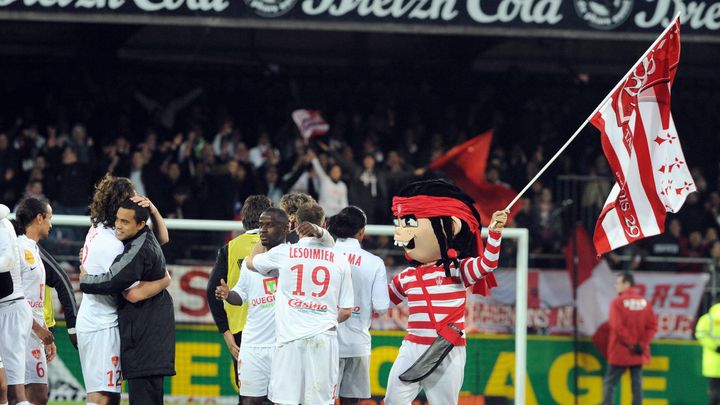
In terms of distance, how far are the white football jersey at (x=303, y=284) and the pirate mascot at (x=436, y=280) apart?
560mm

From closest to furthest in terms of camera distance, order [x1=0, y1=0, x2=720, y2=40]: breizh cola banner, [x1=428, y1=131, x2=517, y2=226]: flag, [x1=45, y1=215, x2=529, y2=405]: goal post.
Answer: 1. [x1=45, y1=215, x2=529, y2=405]: goal post
2. [x1=428, y1=131, x2=517, y2=226]: flag
3. [x1=0, y1=0, x2=720, y2=40]: breizh cola banner

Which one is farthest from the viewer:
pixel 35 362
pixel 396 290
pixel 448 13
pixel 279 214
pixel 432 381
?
pixel 448 13

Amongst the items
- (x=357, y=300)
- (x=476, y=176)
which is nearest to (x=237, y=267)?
(x=357, y=300)

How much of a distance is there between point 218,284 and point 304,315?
1.03 meters

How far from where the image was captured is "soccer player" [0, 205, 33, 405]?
28.2 ft

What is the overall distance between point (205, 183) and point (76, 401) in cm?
479

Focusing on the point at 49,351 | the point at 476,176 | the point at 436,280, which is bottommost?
the point at 49,351

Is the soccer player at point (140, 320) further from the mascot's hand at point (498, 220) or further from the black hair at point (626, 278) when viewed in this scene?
the black hair at point (626, 278)

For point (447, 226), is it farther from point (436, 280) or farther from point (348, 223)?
point (348, 223)

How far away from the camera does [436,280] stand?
340 inches

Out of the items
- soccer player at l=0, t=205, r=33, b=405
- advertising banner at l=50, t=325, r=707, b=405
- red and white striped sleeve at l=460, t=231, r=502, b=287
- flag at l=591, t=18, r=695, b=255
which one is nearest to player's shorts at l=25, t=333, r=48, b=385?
soccer player at l=0, t=205, r=33, b=405

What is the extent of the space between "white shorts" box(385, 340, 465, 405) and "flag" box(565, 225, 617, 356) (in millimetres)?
5398

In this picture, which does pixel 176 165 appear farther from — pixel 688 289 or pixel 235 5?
pixel 688 289

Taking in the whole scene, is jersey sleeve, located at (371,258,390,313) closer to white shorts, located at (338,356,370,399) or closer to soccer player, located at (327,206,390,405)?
soccer player, located at (327,206,390,405)
